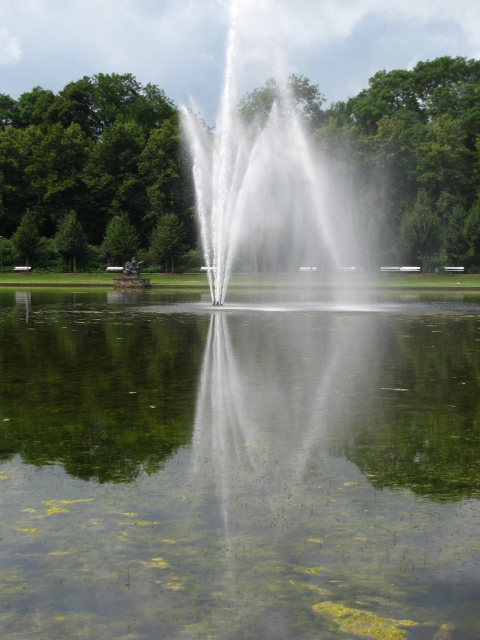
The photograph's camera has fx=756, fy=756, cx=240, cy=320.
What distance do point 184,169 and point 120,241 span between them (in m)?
16.0

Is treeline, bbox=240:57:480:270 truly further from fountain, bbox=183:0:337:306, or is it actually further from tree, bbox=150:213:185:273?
tree, bbox=150:213:185:273

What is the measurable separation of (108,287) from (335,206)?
Result: 25681 mm

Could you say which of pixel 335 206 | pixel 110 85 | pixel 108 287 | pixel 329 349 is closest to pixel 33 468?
pixel 329 349

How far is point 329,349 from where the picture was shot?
1594 centimetres

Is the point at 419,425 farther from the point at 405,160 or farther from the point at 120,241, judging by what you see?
the point at 405,160

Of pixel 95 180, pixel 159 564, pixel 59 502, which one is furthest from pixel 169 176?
pixel 159 564

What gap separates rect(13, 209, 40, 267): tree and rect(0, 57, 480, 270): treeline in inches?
5.4

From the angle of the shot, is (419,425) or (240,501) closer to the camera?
(240,501)

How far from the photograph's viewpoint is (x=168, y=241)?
235ft

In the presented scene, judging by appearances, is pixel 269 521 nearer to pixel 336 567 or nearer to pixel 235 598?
pixel 336 567

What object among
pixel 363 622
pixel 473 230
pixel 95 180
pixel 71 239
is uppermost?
pixel 95 180

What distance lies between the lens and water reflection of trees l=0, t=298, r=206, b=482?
7.53m

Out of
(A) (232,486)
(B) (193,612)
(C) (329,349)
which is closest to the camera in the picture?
(B) (193,612)

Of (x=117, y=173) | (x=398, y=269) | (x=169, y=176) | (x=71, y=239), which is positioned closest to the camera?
(x=398, y=269)
